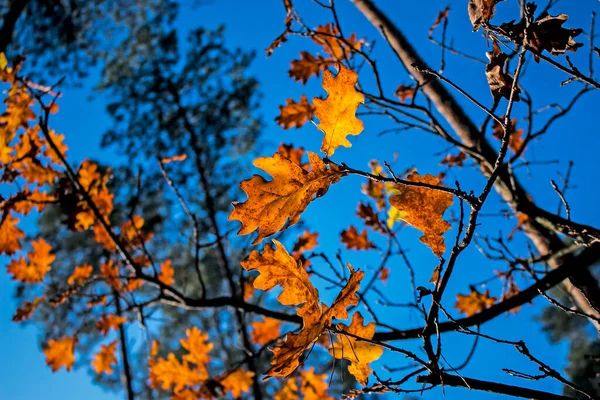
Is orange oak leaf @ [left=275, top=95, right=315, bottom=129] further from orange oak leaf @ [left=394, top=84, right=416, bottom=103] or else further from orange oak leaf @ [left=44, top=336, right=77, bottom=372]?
orange oak leaf @ [left=44, top=336, right=77, bottom=372]

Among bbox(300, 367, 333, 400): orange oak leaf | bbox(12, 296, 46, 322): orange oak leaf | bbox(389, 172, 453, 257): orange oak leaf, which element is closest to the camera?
bbox(389, 172, 453, 257): orange oak leaf

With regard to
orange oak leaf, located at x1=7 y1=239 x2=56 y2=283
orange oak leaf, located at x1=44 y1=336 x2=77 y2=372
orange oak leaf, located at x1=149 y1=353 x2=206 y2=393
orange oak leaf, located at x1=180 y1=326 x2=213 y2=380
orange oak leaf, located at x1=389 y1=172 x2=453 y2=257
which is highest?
orange oak leaf, located at x1=7 y1=239 x2=56 y2=283

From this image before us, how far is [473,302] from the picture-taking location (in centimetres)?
302

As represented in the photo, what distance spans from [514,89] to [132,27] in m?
11.8

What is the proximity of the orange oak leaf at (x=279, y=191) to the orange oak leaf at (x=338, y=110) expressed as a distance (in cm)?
9

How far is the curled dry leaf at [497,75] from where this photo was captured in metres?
0.92

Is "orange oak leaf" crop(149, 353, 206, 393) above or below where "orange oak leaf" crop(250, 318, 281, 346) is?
below

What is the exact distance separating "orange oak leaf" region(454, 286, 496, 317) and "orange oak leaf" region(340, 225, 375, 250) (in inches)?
30.0

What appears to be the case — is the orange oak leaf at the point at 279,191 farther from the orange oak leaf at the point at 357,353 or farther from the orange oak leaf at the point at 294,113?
the orange oak leaf at the point at 294,113

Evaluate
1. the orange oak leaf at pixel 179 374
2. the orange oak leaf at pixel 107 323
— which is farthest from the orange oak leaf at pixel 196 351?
the orange oak leaf at pixel 107 323

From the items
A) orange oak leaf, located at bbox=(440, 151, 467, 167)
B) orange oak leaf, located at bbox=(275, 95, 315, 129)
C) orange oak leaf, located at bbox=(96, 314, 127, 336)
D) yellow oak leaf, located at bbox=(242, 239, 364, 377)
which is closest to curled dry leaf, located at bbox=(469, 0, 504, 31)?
yellow oak leaf, located at bbox=(242, 239, 364, 377)

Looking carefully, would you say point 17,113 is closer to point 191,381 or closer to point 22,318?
point 22,318

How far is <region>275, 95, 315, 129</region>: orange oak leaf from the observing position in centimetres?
247

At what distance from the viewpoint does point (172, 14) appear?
35.3 feet
